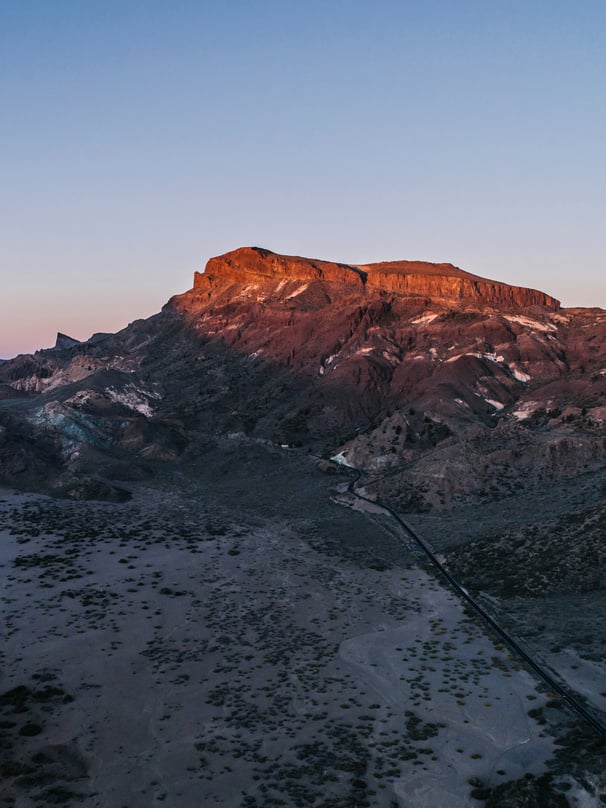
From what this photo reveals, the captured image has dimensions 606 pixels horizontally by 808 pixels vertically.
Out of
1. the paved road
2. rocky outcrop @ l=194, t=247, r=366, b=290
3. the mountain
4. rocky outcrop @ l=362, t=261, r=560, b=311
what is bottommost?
the paved road

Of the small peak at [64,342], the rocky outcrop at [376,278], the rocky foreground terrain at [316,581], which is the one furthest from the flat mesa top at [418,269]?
the small peak at [64,342]

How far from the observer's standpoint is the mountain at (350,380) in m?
65.3

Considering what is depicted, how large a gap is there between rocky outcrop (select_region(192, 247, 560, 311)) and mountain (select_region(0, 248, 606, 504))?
47 cm

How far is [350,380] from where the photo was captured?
→ 10306 centimetres

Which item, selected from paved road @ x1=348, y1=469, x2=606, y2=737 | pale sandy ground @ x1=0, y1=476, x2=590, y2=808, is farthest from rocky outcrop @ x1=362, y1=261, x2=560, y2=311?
pale sandy ground @ x1=0, y1=476, x2=590, y2=808

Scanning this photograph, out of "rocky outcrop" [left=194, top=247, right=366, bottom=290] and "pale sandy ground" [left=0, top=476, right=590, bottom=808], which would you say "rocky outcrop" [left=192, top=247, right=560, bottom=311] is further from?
"pale sandy ground" [left=0, top=476, right=590, bottom=808]

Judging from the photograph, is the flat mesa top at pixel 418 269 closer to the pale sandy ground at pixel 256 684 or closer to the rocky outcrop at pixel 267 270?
the rocky outcrop at pixel 267 270

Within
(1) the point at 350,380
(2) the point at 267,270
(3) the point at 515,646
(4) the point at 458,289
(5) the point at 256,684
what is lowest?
(3) the point at 515,646

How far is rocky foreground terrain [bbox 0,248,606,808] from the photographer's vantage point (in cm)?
2072

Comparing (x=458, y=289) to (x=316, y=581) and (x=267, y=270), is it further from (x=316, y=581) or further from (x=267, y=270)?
(x=316, y=581)

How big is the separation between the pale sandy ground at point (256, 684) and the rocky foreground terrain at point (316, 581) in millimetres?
115

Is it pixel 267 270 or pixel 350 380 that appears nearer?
pixel 350 380

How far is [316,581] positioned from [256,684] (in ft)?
47.3

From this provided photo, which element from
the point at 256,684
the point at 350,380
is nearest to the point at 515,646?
the point at 256,684
